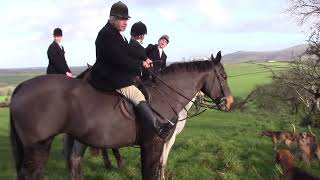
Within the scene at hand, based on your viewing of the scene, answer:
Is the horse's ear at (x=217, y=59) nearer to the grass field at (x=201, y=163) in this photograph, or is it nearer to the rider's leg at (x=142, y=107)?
the rider's leg at (x=142, y=107)

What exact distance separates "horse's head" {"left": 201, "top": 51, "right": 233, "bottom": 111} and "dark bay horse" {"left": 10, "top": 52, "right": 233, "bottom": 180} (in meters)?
0.74

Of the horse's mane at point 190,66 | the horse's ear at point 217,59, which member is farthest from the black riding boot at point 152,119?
the horse's ear at point 217,59

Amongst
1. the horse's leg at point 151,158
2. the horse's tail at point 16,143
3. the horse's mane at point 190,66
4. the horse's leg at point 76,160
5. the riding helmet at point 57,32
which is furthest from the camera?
the riding helmet at point 57,32

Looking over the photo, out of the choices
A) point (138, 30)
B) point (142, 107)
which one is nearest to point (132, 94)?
point (142, 107)

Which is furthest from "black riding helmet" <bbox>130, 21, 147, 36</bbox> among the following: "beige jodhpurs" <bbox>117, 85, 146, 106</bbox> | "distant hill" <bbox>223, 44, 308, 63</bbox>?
"distant hill" <bbox>223, 44, 308, 63</bbox>

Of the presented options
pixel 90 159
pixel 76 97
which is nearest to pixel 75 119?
pixel 76 97

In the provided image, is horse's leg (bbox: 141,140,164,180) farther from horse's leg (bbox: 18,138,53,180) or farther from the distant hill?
the distant hill

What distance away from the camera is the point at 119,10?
6.34 meters

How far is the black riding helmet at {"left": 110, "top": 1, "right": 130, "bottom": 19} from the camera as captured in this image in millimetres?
6328

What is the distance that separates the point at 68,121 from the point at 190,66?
6.84 ft

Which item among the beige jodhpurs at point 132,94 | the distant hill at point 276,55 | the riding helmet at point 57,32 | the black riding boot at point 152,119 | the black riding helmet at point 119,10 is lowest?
the distant hill at point 276,55

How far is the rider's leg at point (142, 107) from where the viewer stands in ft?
20.9

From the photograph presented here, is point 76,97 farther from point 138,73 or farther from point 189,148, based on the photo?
point 189,148

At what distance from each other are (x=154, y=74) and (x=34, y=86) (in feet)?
5.84
